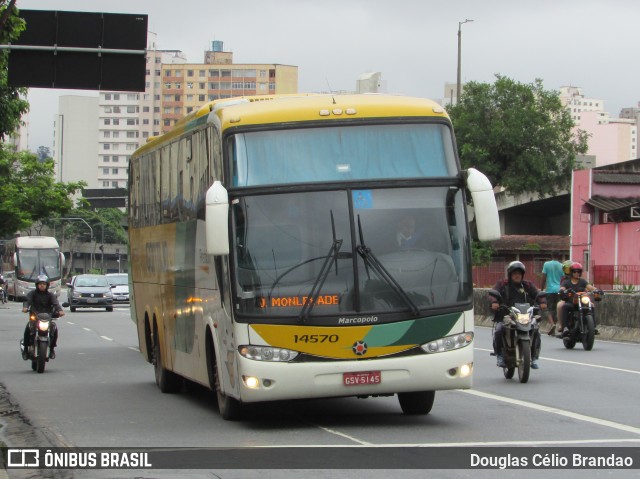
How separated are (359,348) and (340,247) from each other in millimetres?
962

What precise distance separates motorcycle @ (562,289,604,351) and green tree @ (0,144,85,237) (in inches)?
1962

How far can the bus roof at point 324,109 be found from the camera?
12.3 m

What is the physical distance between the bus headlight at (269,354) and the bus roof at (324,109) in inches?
88.3

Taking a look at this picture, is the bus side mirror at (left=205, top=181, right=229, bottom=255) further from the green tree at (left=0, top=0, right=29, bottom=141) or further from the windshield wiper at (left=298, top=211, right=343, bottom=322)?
the green tree at (left=0, top=0, right=29, bottom=141)

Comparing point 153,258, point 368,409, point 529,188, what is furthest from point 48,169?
point 368,409

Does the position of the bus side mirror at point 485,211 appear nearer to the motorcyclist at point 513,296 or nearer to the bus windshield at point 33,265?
the motorcyclist at point 513,296

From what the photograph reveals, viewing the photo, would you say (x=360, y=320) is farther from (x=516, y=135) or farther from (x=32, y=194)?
(x=516, y=135)

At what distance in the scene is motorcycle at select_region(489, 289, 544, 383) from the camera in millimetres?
16422

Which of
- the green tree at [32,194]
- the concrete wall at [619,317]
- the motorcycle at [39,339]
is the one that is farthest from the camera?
the green tree at [32,194]

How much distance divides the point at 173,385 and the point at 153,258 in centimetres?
196

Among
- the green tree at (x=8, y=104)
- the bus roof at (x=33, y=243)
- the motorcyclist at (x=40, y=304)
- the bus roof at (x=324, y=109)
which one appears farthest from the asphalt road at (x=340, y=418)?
the bus roof at (x=33, y=243)

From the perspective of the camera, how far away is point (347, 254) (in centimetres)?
1177

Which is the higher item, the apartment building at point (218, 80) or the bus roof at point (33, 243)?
the apartment building at point (218, 80)

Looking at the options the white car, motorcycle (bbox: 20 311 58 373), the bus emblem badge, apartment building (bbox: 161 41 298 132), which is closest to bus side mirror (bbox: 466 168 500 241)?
the bus emblem badge
